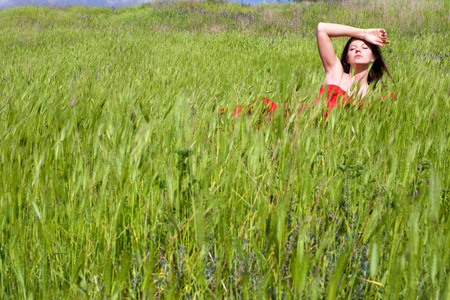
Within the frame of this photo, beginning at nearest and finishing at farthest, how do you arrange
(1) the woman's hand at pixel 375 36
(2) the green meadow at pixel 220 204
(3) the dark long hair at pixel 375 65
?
(2) the green meadow at pixel 220 204 < (1) the woman's hand at pixel 375 36 < (3) the dark long hair at pixel 375 65

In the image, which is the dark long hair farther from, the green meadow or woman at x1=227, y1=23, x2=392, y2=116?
the green meadow

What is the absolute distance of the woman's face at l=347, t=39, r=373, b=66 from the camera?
118 inches

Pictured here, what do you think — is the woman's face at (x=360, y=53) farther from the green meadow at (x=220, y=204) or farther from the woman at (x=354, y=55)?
the green meadow at (x=220, y=204)

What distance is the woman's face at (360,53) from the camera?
9.82 ft

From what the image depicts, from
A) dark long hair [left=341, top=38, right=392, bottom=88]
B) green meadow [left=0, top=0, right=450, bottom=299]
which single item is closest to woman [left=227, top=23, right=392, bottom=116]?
dark long hair [left=341, top=38, right=392, bottom=88]

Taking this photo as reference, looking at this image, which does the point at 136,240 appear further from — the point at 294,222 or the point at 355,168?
the point at 355,168

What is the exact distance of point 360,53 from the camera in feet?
9.83

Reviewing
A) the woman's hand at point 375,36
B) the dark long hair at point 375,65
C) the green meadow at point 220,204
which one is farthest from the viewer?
the dark long hair at point 375,65

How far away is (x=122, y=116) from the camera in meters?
1.72

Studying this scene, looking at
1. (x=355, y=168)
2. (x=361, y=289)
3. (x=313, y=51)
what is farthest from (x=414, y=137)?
(x=313, y=51)

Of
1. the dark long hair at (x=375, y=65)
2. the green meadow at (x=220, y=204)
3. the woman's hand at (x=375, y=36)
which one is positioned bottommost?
the green meadow at (x=220, y=204)

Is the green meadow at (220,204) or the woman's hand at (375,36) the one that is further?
the woman's hand at (375,36)

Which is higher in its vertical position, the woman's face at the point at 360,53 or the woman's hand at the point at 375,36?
the woman's hand at the point at 375,36

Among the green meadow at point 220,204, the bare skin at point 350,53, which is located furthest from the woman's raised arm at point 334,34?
the green meadow at point 220,204
